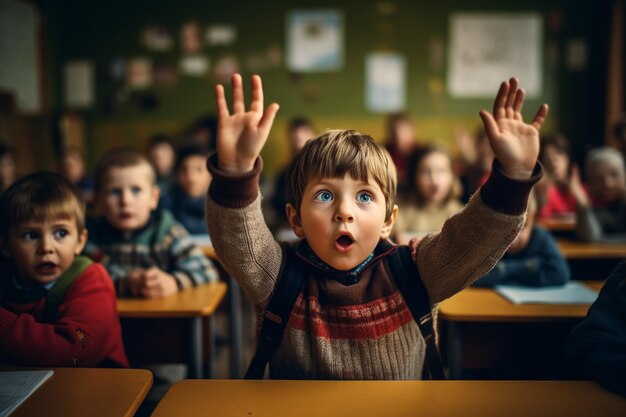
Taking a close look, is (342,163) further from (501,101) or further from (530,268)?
(530,268)

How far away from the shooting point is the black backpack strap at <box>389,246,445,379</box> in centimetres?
112

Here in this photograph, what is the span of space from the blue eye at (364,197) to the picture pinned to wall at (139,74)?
5.35 meters

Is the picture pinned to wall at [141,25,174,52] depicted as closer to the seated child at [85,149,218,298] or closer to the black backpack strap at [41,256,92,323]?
the seated child at [85,149,218,298]

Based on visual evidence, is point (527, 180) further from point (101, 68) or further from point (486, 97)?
point (101, 68)

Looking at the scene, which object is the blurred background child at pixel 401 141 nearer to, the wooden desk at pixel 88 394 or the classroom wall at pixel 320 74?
the classroom wall at pixel 320 74

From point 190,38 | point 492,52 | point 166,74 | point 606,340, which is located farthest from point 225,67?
point 606,340

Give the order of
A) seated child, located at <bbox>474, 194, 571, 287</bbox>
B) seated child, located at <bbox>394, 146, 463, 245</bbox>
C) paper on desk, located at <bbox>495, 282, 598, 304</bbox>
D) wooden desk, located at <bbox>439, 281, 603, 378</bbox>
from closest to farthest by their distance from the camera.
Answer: wooden desk, located at <bbox>439, 281, 603, 378</bbox>
paper on desk, located at <bbox>495, 282, 598, 304</bbox>
seated child, located at <bbox>474, 194, 571, 287</bbox>
seated child, located at <bbox>394, 146, 463, 245</bbox>

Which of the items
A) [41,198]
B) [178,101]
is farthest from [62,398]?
[178,101]

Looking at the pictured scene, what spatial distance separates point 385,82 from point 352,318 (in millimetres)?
5063

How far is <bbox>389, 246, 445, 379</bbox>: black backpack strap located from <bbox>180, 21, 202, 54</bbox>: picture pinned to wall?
5.24 metres

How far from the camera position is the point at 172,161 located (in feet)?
16.1

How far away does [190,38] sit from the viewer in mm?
5832

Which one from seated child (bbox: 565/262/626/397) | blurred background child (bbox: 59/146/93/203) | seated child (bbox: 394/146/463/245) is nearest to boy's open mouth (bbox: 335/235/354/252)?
seated child (bbox: 565/262/626/397)

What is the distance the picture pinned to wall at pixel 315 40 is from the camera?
228 inches
